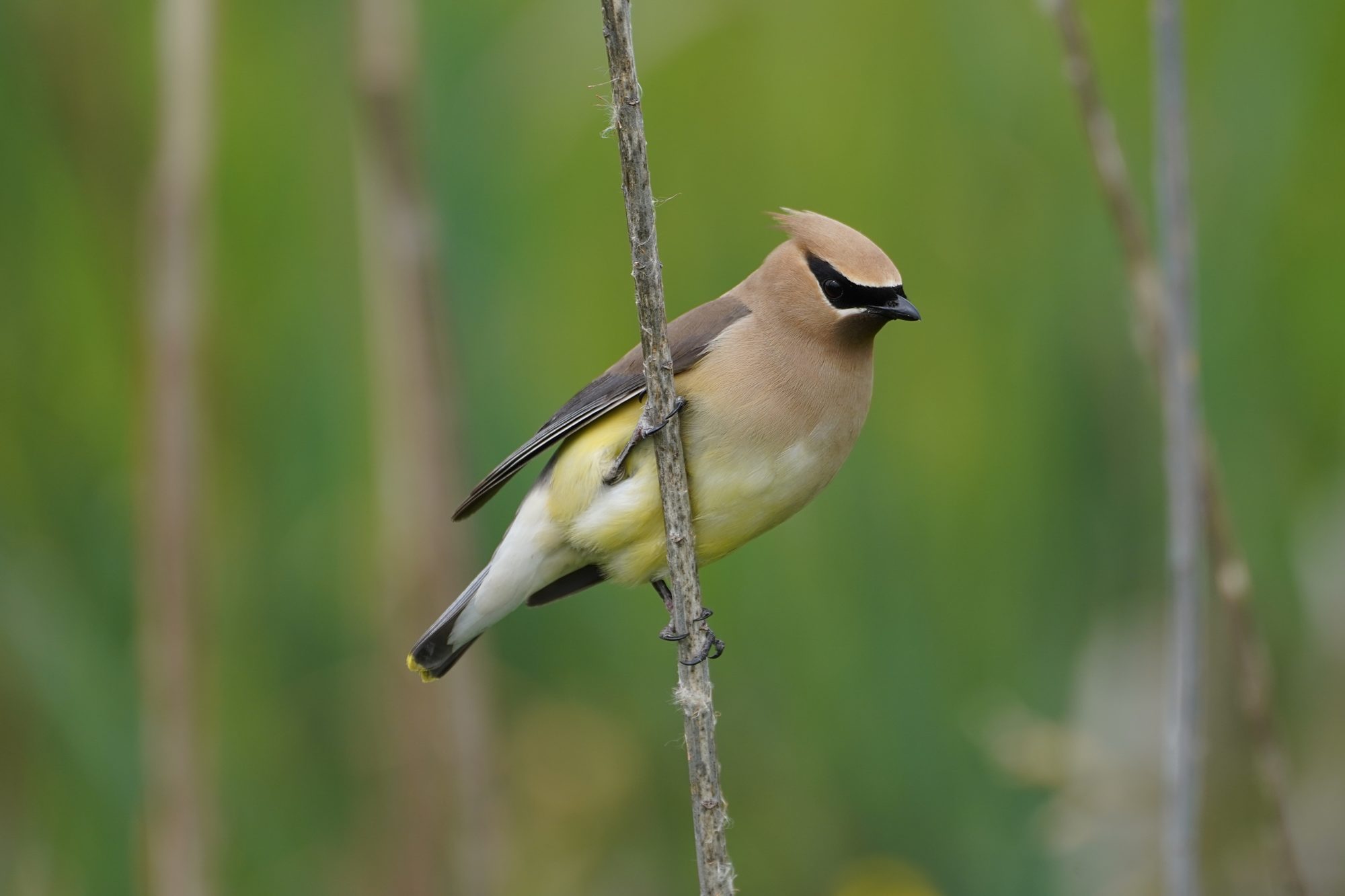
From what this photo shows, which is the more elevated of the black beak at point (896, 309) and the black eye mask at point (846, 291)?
the black eye mask at point (846, 291)

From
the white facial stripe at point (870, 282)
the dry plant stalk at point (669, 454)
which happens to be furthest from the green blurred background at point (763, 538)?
the dry plant stalk at point (669, 454)

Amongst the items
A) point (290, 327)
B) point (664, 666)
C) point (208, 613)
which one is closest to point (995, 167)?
point (664, 666)

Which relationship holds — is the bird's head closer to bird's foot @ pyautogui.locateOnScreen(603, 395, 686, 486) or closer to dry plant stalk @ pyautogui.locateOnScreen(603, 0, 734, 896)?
bird's foot @ pyautogui.locateOnScreen(603, 395, 686, 486)

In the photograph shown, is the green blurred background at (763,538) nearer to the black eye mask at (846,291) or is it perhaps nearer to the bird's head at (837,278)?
the bird's head at (837,278)

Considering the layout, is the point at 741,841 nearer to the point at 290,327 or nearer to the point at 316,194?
the point at 290,327

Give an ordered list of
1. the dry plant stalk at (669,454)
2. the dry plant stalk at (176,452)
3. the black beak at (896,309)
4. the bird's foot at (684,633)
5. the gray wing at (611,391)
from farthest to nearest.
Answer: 1. the dry plant stalk at (176,452)
2. the gray wing at (611,391)
3. the black beak at (896,309)
4. the bird's foot at (684,633)
5. the dry plant stalk at (669,454)

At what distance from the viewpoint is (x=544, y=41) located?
4.07m

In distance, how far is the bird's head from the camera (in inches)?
120

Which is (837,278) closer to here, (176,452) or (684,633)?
(684,633)

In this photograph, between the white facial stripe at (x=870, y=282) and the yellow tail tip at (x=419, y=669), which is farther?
the yellow tail tip at (x=419, y=669)

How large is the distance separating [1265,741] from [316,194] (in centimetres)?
274

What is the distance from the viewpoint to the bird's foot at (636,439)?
108 inches

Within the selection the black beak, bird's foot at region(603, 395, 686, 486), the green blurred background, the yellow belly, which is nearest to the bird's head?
the black beak

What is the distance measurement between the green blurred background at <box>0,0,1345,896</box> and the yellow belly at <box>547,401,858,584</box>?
0.50m
